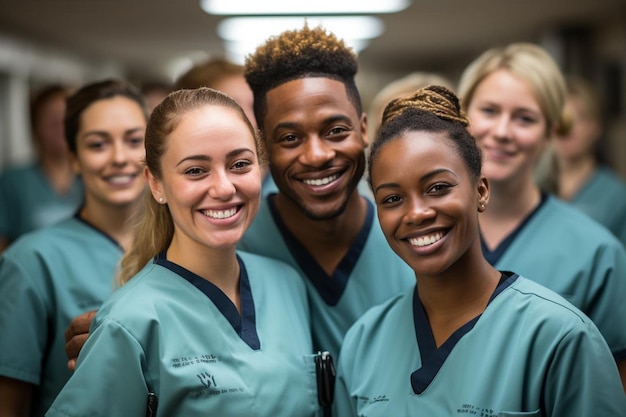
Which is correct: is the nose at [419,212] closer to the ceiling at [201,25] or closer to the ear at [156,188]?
the ear at [156,188]

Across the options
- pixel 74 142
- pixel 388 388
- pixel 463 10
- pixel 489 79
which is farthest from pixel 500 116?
pixel 463 10

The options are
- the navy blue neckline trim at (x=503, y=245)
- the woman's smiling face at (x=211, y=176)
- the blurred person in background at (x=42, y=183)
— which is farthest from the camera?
the blurred person in background at (x=42, y=183)

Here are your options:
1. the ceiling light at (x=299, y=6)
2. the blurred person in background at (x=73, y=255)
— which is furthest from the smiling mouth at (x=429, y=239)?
the ceiling light at (x=299, y=6)

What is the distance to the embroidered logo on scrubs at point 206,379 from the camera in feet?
4.58

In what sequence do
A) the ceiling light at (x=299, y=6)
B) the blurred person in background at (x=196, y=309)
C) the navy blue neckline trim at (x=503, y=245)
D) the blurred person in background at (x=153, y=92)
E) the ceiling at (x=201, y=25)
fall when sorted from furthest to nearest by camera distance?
the ceiling at (x=201, y=25) → the ceiling light at (x=299, y=6) → the blurred person in background at (x=153, y=92) → the navy blue neckline trim at (x=503, y=245) → the blurred person in background at (x=196, y=309)

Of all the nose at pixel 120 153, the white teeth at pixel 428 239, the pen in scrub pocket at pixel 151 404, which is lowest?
the pen in scrub pocket at pixel 151 404

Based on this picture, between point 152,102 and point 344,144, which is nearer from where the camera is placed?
point 344,144

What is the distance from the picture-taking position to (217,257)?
1.56 metres

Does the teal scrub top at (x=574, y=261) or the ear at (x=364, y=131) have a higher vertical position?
the ear at (x=364, y=131)

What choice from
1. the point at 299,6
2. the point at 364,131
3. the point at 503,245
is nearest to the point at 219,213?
the point at 364,131

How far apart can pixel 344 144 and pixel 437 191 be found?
0.39 meters

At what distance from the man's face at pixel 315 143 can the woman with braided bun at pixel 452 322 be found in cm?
18

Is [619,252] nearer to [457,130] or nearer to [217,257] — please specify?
[457,130]

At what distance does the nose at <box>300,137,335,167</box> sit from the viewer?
1687 millimetres
